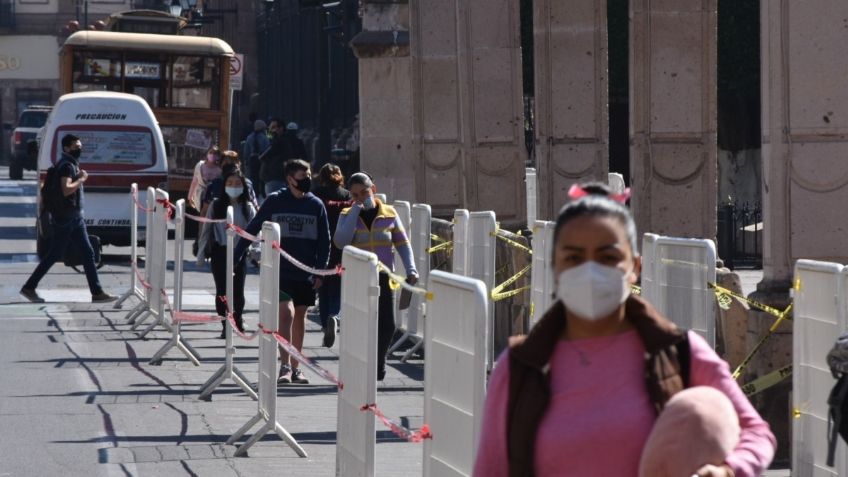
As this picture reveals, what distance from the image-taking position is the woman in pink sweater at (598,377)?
12.5ft

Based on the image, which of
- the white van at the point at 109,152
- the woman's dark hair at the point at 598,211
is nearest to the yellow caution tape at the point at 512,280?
the woman's dark hair at the point at 598,211

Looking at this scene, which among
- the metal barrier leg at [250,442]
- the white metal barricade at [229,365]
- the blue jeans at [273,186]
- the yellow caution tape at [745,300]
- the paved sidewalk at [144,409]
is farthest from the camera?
the blue jeans at [273,186]

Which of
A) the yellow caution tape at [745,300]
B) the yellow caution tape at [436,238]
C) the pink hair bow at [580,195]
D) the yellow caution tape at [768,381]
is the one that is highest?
the pink hair bow at [580,195]

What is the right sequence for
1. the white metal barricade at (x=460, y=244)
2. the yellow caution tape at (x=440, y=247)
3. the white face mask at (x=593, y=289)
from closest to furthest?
1. the white face mask at (x=593, y=289)
2. the white metal barricade at (x=460, y=244)
3. the yellow caution tape at (x=440, y=247)

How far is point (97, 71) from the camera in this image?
31938 millimetres

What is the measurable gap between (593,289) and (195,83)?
29.2 m

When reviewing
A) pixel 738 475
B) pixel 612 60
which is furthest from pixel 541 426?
pixel 612 60

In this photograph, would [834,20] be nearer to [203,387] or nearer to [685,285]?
[685,285]

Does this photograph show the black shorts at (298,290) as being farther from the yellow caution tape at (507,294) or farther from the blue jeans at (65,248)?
the blue jeans at (65,248)

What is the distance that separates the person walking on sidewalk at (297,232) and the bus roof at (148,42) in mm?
19276

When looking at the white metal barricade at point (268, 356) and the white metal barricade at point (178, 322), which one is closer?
the white metal barricade at point (268, 356)

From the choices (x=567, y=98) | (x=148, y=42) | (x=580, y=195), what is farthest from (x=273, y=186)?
(x=580, y=195)

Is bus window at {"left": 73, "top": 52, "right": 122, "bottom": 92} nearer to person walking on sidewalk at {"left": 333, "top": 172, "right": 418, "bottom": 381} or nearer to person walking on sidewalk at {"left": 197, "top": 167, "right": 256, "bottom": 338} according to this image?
person walking on sidewalk at {"left": 197, "top": 167, "right": 256, "bottom": 338}

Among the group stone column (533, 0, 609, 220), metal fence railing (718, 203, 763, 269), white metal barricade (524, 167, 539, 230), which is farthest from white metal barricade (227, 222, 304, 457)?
metal fence railing (718, 203, 763, 269)
